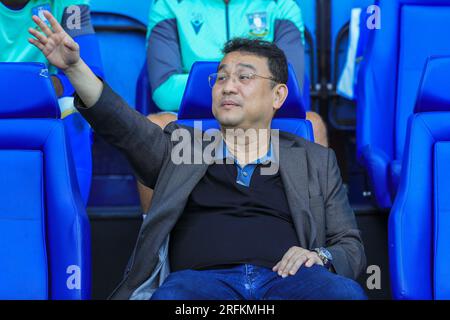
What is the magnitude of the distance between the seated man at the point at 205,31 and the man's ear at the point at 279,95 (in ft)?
2.17

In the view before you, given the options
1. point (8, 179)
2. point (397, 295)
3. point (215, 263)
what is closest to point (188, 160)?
point (215, 263)

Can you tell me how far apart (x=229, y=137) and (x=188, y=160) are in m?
0.14

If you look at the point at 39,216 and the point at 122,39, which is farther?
the point at 122,39

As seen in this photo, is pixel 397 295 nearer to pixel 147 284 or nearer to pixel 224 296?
pixel 224 296

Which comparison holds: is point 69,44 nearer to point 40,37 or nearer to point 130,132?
point 40,37

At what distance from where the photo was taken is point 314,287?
1.61 m

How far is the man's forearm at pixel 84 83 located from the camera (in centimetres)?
169

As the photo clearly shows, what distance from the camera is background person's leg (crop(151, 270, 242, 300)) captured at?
1.56 meters

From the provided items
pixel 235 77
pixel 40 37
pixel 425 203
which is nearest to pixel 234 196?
pixel 235 77

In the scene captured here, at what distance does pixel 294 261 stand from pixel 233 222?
→ 19 centimetres

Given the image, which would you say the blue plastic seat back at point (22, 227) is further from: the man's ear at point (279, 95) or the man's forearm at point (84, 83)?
the man's ear at point (279, 95)

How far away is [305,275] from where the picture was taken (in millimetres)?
1655

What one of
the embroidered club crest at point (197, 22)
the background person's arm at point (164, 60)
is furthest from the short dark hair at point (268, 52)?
the embroidered club crest at point (197, 22)

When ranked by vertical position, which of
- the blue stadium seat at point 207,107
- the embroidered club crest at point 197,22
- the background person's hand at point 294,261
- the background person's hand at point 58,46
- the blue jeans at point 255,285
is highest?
the background person's hand at point 58,46
